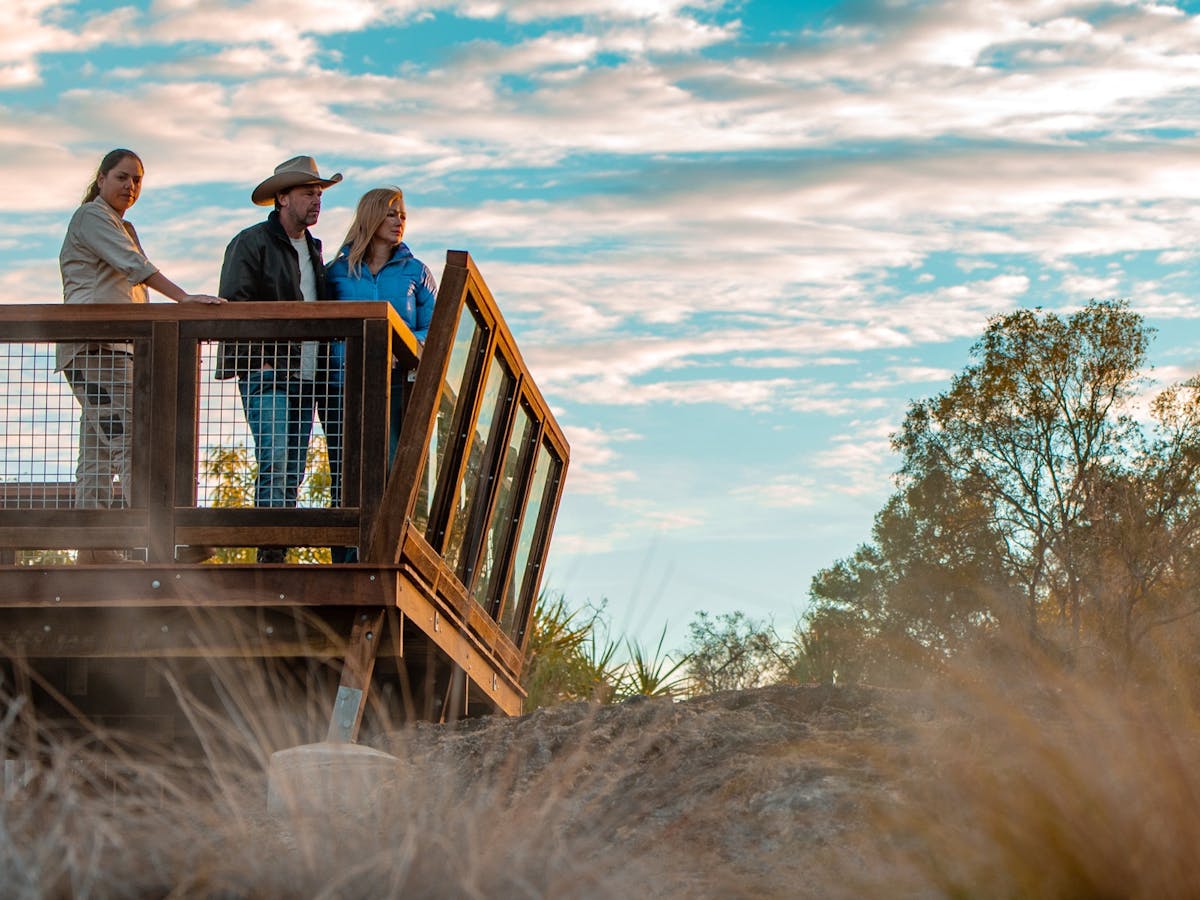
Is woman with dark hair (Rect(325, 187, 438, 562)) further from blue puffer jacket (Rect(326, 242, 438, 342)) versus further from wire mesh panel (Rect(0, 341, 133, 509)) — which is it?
wire mesh panel (Rect(0, 341, 133, 509))

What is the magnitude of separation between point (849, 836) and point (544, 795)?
3.86 feet

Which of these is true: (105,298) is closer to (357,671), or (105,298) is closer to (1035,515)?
(357,671)

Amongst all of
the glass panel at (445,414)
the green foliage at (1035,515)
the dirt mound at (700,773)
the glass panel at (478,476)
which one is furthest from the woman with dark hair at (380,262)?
the green foliage at (1035,515)

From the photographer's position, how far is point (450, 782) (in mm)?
5582

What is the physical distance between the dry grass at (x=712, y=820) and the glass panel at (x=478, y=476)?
2.15 metres

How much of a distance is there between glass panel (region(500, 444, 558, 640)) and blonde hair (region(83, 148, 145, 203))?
12.0 ft

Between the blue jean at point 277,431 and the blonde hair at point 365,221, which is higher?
the blonde hair at point 365,221

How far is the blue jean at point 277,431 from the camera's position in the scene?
710cm

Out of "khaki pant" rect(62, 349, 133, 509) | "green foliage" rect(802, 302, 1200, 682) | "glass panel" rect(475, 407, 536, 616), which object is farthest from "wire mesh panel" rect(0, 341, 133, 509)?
"green foliage" rect(802, 302, 1200, 682)

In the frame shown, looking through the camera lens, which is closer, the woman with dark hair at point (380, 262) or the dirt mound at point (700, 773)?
the dirt mound at point (700, 773)

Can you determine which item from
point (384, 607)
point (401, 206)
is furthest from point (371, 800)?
point (401, 206)

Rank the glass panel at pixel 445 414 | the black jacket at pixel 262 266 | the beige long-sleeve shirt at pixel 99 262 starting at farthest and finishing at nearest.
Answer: the black jacket at pixel 262 266 < the beige long-sleeve shirt at pixel 99 262 < the glass panel at pixel 445 414

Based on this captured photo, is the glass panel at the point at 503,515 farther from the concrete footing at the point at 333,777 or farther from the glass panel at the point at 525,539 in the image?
the concrete footing at the point at 333,777

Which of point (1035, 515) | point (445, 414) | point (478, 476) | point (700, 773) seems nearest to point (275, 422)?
point (445, 414)
